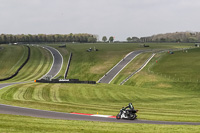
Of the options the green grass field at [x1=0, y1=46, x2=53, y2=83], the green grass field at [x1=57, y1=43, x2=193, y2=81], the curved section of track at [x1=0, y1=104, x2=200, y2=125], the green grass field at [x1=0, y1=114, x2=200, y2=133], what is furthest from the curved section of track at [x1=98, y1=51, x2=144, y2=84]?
the green grass field at [x1=0, y1=114, x2=200, y2=133]

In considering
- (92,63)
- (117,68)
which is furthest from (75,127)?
(92,63)

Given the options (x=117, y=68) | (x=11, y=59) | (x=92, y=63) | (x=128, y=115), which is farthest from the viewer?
(x=11, y=59)

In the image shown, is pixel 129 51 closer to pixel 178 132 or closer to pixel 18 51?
pixel 18 51

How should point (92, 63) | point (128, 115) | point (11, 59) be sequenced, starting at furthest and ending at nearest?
Result: point (11, 59), point (92, 63), point (128, 115)

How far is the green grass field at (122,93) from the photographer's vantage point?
26.4 metres

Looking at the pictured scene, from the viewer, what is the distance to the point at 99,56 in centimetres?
11962

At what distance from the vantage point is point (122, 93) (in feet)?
185

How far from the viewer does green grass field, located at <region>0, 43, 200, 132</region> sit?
26381 mm

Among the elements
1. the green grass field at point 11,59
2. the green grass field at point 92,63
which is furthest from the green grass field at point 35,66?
the green grass field at point 92,63

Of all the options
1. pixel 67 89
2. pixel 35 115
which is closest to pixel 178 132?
pixel 35 115

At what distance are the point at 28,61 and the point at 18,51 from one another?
21.9 m

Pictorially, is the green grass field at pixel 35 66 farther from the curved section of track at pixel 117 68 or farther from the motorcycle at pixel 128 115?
the motorcycle at pixel 128 115

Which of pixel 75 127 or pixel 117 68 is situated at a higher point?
pixel 75 127

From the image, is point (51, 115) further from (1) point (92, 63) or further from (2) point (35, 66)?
(2) point (35, 66)
